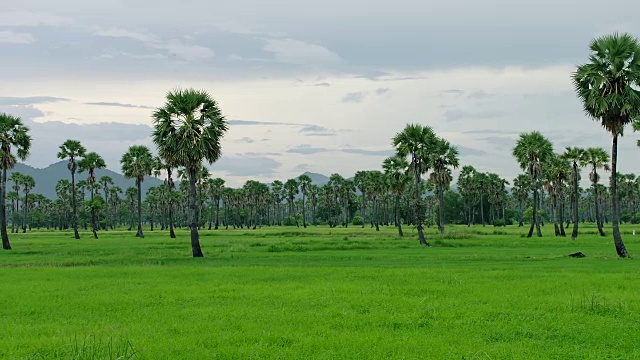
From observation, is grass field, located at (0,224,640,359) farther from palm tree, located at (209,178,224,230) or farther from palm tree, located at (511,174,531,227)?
palm tree, located at (209,178,224,230)

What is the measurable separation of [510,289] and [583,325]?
6424 millimetres

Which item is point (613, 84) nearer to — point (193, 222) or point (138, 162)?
point (193, 222)

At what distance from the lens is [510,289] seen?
21.6 metres

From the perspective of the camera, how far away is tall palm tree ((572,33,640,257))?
37141mm

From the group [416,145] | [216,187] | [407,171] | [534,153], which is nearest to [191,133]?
[416,145]

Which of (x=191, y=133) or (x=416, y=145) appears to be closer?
(x=191, y=133)

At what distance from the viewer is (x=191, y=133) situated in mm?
44312

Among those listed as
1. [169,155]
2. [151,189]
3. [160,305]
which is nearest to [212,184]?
[151,189]

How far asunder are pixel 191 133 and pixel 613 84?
3194cm

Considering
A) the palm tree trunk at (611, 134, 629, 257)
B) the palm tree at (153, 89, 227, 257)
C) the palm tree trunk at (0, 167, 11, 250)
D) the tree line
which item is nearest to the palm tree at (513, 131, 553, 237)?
the tree line

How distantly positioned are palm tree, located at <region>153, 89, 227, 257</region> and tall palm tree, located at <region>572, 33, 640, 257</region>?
2844 centimetres

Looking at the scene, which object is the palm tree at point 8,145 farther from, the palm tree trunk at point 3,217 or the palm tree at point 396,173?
the palm tree at point 396,173

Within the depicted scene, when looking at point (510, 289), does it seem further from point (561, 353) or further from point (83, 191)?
point (83, 191)

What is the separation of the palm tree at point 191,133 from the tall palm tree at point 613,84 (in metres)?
28.4
